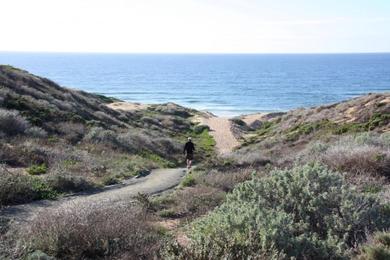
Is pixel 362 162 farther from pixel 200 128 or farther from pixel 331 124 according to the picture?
pixel 200 128

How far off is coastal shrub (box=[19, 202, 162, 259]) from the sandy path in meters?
33.3

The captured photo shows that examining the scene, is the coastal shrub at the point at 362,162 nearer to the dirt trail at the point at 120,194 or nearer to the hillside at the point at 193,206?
the hillside at the point at 193,206

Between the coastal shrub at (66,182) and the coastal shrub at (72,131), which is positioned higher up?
the coastal shrub at (66,182)

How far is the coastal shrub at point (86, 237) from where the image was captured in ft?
23.8

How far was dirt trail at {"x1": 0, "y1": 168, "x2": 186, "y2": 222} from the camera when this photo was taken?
37.3ft

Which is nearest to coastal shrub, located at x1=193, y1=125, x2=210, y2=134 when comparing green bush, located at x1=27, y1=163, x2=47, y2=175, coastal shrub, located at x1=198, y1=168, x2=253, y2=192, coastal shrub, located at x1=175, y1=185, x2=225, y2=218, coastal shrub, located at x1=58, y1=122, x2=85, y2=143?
coastal shrub, located at x1=58, y1=122, x2=85, y2=143

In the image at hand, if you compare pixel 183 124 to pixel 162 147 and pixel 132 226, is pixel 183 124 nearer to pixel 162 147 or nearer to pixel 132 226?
pixel 162 147

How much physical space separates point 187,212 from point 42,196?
4322 millimetres

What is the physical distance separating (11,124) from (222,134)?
32301mm

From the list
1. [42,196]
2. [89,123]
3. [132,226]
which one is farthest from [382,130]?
[132,226]

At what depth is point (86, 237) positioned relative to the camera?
7.48 metres

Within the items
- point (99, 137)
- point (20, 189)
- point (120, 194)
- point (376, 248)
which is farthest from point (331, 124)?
point (376, 248)

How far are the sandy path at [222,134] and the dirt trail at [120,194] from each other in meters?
20.4

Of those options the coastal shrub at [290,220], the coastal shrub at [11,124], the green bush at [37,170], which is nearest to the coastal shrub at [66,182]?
the green bush at [37,170]
